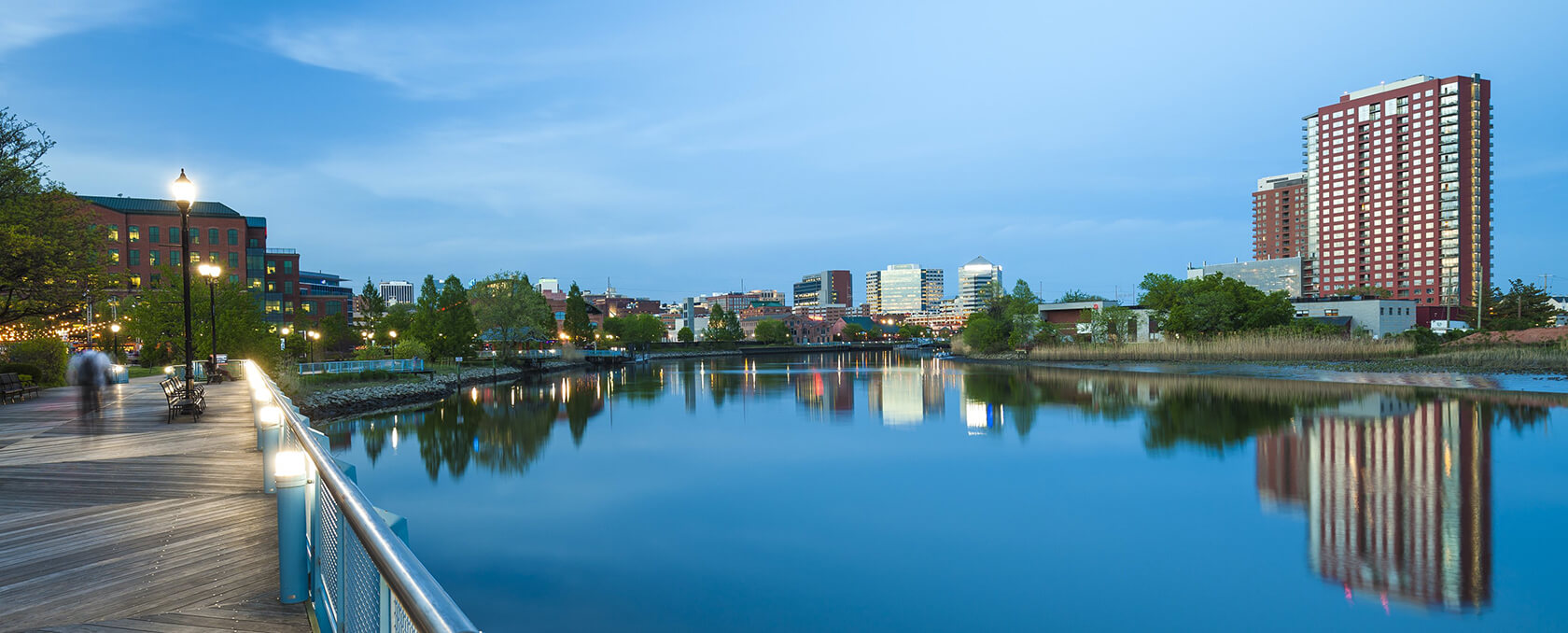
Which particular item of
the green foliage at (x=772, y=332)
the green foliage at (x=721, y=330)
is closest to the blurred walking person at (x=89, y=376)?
the green foliage at (x=721, y=330)

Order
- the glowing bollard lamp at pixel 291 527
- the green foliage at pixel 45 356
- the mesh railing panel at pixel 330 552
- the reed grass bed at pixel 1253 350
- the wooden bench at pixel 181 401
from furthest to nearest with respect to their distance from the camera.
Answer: the reed grass bed at pixel 1253 350, the green foliage at pixel 45 356, the wooden bench at pixel 181 401, the glowing bollard lamp at pixel 291 527, the mesh railing panel at pixel 330 552

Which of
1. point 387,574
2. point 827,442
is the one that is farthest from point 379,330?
point 387,574

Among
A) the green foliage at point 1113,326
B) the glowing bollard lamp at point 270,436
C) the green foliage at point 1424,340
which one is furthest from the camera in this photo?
the green foliage at point 1113,326

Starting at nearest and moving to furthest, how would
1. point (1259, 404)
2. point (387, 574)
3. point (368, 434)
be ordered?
point (387, 574) → point (368, 434) → point (1259, 404)

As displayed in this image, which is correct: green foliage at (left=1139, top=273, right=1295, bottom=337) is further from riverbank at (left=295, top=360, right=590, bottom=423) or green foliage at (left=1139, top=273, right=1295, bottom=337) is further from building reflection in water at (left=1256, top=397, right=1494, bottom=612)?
riverbank at (left=295, top=360, right=590, bottom=423)

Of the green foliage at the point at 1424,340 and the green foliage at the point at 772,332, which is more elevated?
the green foliage at the point at 1424,340

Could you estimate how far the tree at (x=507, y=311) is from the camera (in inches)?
2879

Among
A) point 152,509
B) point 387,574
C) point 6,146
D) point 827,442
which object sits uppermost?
point 6,146

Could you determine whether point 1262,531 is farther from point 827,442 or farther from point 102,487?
point 102,487

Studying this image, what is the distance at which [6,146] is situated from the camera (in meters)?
22.5

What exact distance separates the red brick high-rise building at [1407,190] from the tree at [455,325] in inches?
5143

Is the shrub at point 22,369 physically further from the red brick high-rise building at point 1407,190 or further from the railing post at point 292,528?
the red brick high-rise building at point 1407,190

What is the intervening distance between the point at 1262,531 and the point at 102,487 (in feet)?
52.5

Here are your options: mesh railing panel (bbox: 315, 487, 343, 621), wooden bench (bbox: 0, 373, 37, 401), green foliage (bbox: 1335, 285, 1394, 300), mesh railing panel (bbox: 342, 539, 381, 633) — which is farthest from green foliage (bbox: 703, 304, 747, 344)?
mesh railing panel (bbox: 342, 539, 381, 633)
